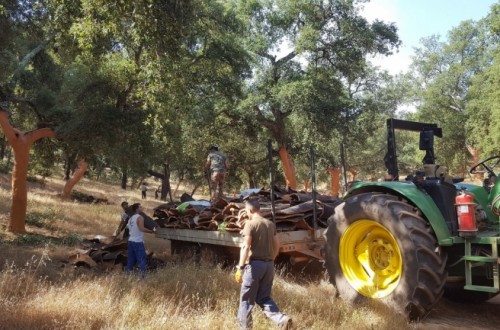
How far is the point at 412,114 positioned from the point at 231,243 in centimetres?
3190

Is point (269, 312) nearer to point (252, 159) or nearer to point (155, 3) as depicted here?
point (155, 3)

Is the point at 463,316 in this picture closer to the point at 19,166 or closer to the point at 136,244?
the point at 136,244

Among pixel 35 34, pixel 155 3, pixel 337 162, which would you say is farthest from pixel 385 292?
pixel 337 162

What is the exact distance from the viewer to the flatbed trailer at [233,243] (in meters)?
7.15

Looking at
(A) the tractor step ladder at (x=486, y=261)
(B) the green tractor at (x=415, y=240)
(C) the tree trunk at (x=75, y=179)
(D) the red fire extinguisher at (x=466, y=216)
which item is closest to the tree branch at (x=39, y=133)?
(B) the green tractor at (x=415, y=240)

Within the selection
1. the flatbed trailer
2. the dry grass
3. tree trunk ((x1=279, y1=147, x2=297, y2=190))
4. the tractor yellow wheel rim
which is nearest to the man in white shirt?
the flatbed trailer

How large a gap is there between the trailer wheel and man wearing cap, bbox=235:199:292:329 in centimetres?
125

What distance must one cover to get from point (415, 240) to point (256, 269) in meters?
1.79

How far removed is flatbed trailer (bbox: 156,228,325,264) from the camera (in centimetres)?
715

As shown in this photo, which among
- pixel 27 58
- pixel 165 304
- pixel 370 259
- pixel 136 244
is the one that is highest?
pixel 27 58

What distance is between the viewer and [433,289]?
5051 mm

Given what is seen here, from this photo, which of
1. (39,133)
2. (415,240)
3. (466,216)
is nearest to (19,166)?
(39,133)

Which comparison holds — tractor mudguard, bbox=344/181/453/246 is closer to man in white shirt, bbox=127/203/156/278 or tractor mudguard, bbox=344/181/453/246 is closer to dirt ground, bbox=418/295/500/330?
dirt ground, bbox=418/295/500/330

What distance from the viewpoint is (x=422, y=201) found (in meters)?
5.42
